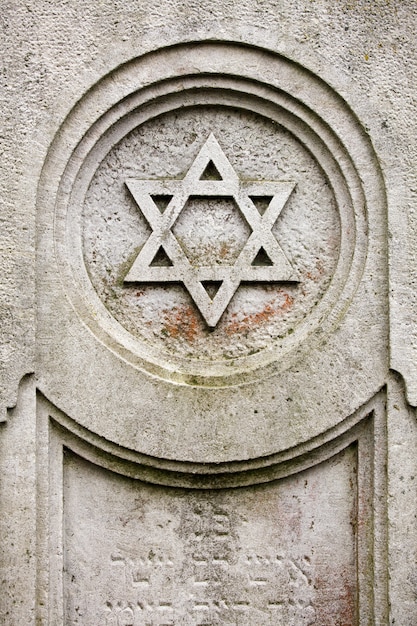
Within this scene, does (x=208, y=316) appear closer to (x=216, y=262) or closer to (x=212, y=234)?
(x=216, y=262)

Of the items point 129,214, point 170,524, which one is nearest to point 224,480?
point 170,524

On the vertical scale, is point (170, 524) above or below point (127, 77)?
below

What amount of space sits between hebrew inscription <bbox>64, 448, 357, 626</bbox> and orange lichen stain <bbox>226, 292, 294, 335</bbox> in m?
0.60

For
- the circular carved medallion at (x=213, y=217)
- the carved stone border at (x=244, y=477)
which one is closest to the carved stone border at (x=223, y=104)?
the circular carved medallion at (x=213, y=217)

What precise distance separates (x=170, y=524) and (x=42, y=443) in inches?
22.5

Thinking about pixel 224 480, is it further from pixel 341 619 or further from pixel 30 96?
pixel 30 96

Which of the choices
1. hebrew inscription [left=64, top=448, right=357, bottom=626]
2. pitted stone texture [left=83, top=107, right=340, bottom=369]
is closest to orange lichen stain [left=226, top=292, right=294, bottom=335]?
pitted stone texture [left=83, top=107, right=340, bottom=369]

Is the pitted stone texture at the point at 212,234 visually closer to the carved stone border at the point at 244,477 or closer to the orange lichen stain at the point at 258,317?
the orange lichen stain at the point at 258,317

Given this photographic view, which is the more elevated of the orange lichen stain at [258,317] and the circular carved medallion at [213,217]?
the circular carved medallion at [213,217]

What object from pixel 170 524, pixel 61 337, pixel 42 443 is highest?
pixel 61 337

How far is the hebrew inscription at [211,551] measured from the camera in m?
2.74

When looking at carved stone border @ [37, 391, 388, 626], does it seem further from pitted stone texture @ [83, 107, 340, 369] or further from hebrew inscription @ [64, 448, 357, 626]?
pitted stone texture @ [83, 107, 340, 369]

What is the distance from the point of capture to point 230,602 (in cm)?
277

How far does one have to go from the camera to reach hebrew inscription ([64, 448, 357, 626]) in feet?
9.00
